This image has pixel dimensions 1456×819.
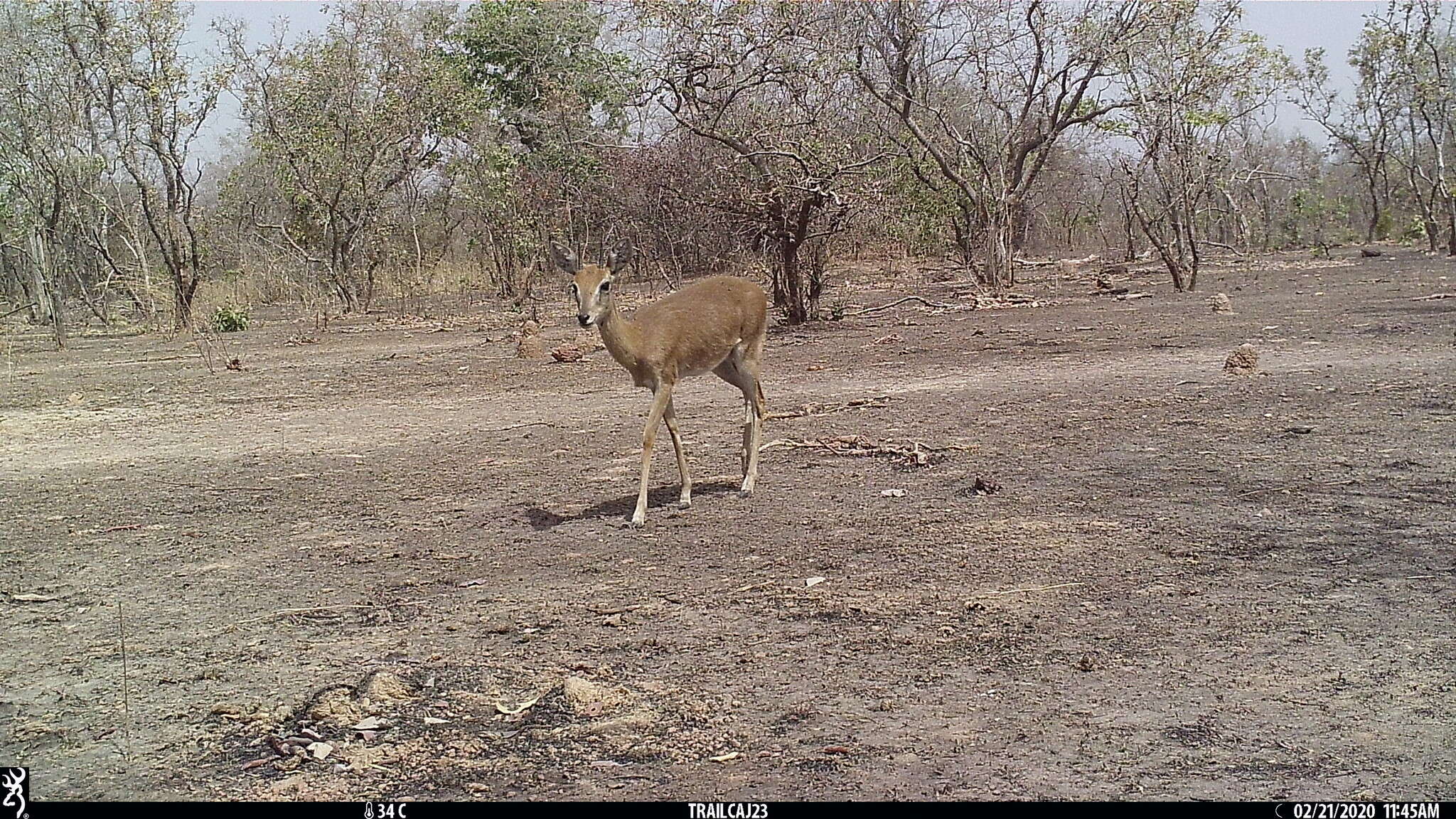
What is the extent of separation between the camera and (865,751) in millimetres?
3992

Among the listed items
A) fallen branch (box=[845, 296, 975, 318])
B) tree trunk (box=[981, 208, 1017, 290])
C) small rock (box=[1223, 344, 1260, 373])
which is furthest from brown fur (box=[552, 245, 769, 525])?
tree trunk (box=[981, 208, 1017, 290])

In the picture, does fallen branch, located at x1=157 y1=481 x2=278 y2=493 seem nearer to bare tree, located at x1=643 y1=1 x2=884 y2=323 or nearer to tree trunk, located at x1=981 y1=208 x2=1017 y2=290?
bare tree, located at x1=643 y1=1 x2=884 y2=323

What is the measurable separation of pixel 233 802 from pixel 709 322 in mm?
5067

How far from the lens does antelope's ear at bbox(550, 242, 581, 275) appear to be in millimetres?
8086

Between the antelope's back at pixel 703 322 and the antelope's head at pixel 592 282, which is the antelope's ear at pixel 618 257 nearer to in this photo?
the antelope's head at pixel 592 282

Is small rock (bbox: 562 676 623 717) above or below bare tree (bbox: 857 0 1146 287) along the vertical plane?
below

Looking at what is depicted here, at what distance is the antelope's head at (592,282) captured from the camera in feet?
25.0

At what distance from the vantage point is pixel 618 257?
793 centimetres

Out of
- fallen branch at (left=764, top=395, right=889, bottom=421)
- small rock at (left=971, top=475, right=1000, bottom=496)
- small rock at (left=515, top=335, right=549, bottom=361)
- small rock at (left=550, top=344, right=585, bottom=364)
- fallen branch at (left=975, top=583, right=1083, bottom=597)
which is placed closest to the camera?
fallen branch at (left=975, top=583, right=1083, bottom=597)

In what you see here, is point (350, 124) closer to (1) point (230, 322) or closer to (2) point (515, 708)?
(1) point (230, 322)

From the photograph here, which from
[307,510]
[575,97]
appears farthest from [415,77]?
[307,510]

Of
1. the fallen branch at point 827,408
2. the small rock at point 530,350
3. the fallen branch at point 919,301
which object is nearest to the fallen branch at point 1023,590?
the fallen branch at point 827,408

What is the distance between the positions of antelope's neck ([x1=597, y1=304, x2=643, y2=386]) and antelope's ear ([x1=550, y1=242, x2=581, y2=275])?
386 mm

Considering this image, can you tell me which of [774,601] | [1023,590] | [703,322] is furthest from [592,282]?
[1023,590]
